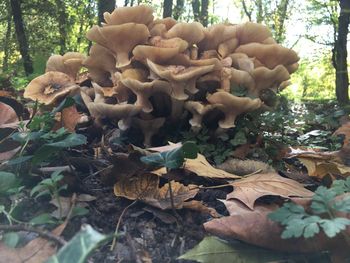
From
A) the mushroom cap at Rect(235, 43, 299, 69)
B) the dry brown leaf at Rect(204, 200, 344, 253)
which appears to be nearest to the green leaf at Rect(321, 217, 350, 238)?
the dry brown leaf at Rect(204, 200, 344, 253)

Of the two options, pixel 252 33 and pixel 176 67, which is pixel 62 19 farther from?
pixel 176 67

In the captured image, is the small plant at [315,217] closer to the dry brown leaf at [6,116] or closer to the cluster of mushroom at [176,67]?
the cluster of mushroom at [176,67]

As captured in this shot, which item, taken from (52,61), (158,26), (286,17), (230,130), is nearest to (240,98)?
(230,130)

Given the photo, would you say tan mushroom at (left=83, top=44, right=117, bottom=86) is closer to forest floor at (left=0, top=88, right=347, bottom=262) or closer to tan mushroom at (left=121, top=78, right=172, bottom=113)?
tan mushroom at (left=121, top=78, right=172, bottom=113)

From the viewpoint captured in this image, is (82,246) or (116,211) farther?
(116,211)

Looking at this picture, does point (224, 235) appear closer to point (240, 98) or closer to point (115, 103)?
point (240, 98)

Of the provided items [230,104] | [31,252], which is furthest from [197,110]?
[31,252]
